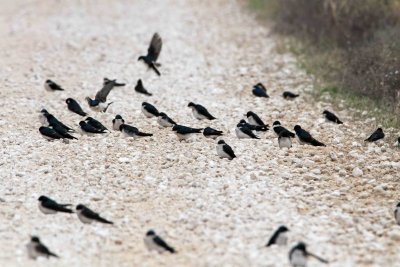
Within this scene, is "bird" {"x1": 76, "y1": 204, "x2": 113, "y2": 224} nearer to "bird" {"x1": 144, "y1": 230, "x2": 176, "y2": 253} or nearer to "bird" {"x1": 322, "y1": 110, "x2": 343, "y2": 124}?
"bird" {"x1": 144, "y1": 230, "x2": 176, "y2": 253}

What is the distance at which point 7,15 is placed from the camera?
2358 cm

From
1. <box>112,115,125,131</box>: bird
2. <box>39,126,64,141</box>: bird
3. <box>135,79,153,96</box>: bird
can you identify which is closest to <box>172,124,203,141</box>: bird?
<box>112,115,125,131</box>: bird

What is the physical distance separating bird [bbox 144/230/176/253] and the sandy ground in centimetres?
9

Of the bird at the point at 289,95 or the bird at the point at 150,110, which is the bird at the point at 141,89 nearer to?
the bird at the point at 150,110

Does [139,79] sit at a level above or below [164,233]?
above

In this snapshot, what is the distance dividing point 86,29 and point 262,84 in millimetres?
6991

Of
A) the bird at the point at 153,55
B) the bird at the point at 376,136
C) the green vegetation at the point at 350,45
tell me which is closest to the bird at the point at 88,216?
the bird at the point at 376,136

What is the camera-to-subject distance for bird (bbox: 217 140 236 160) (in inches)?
454

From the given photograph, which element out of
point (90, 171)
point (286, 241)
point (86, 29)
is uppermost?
point (86, 29)

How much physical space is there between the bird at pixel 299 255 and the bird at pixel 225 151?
333cm

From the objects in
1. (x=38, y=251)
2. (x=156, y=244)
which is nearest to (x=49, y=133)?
(x=38, y=251)

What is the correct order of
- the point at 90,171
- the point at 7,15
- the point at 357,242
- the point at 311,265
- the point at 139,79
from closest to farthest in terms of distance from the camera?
the point at 311,265
the point at 357,242
the point at 90,171
the point at 139,79
the point at 7,15

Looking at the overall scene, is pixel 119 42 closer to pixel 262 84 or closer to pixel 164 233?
pixel 262 84

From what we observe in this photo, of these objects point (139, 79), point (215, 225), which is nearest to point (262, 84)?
point (139, 79)
